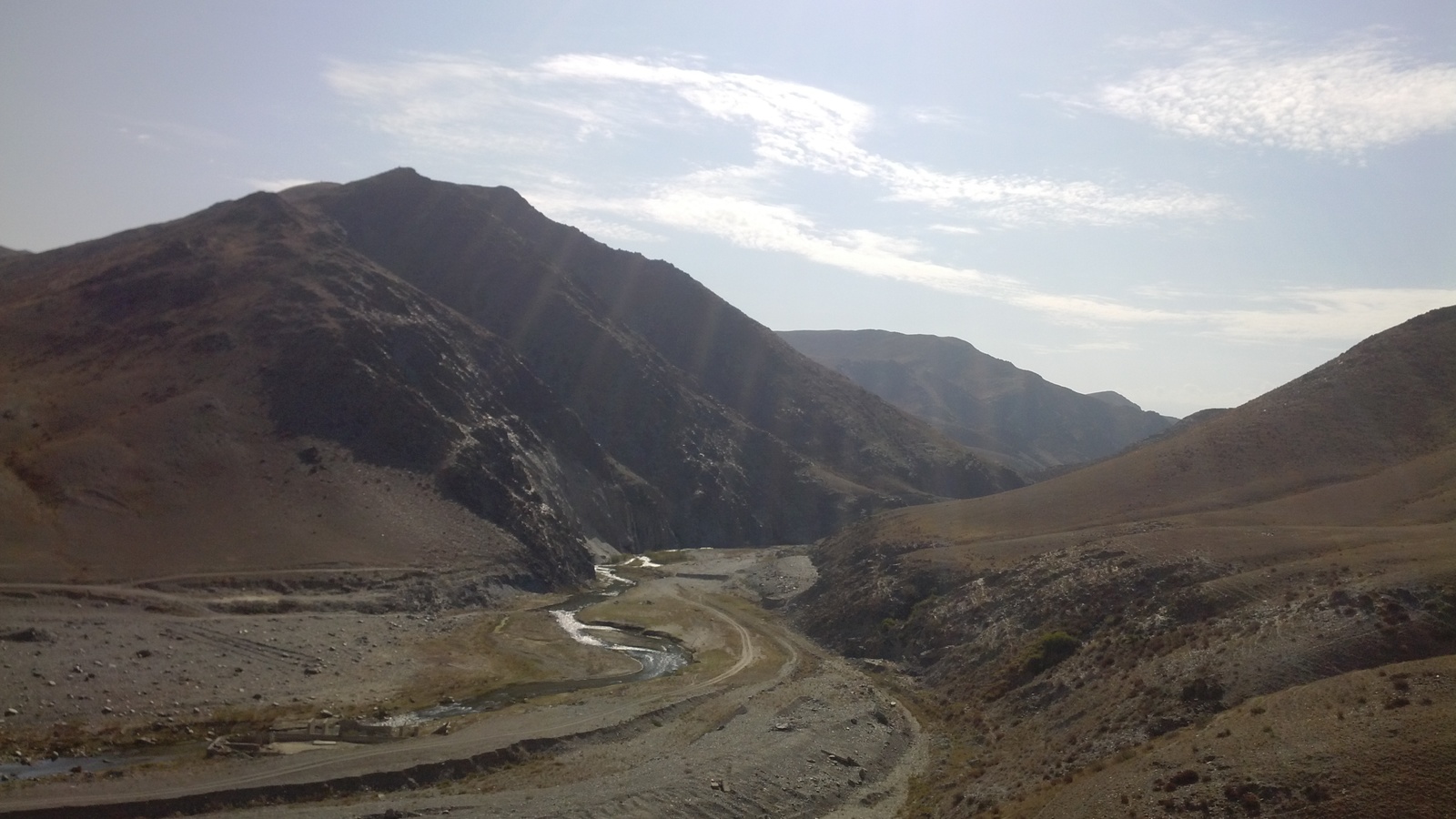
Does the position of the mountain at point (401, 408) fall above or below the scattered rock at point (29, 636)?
above

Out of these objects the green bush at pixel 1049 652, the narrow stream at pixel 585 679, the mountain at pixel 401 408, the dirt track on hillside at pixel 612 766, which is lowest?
the narrow stream at pixel 585 679

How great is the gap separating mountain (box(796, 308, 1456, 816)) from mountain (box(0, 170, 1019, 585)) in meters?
40.9

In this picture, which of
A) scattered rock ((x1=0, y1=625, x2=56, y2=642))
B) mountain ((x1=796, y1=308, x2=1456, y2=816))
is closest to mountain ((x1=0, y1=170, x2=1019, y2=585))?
scattered rock ((x1=0, y1=625, x2=56, y2=642))

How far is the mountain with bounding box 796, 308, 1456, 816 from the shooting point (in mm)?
26203

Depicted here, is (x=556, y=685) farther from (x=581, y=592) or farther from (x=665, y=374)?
(x=665, y=374)

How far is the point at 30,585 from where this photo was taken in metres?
55.3

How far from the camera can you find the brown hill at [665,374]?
148 meters

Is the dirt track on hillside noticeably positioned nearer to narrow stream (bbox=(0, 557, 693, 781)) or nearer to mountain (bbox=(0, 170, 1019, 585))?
narrow stream (bbox=(0, 557, 693, 781))

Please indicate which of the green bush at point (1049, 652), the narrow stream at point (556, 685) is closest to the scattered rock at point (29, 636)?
the narrow stream at point (556, 685)

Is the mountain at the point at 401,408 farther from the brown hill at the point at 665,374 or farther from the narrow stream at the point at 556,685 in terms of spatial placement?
the narrow stream at the point at 556,685

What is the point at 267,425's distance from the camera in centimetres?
8962

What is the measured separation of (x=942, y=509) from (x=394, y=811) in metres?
72.3

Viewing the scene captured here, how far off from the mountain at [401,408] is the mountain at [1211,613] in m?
40.9

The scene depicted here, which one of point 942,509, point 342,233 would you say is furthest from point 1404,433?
point 342,233
